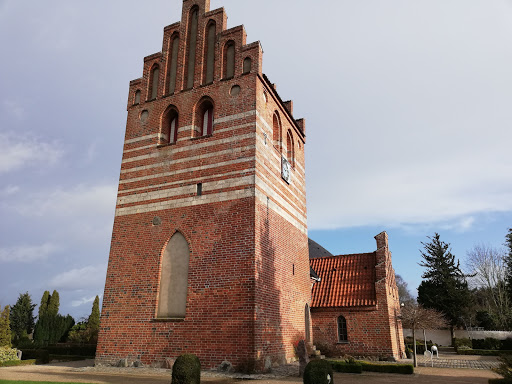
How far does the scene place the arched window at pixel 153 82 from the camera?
1828 cm

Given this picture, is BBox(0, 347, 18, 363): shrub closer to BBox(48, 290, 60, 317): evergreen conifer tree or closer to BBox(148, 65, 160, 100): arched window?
BBox(148, 65, 160, 100): arched window

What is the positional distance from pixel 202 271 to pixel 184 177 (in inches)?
162

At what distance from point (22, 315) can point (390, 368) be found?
160 feet

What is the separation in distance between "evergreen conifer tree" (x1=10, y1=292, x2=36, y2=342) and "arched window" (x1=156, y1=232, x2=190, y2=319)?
139ft

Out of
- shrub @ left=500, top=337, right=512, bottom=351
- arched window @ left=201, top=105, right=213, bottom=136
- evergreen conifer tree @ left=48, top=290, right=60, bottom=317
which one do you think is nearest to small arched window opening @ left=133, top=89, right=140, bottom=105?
arched window @ left=201, top=105, right=213, bottom=136

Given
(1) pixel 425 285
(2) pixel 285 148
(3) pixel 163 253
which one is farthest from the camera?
(1) pixel 425 285

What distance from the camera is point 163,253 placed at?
49.7 feet

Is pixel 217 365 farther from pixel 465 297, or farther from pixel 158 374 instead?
pixel 465 297

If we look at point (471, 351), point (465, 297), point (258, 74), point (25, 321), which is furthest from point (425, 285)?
point (25, 321)

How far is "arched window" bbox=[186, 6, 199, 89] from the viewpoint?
17.6 meters

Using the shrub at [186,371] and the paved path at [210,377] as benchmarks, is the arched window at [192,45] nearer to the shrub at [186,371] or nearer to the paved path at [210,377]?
the paved path at [210,377]

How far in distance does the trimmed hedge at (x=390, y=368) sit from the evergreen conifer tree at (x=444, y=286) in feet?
83.3

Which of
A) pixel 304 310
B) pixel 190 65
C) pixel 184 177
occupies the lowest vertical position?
pixel 304 310

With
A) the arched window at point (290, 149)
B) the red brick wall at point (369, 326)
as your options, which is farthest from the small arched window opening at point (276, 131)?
the red brick wall at point (369, 326)
